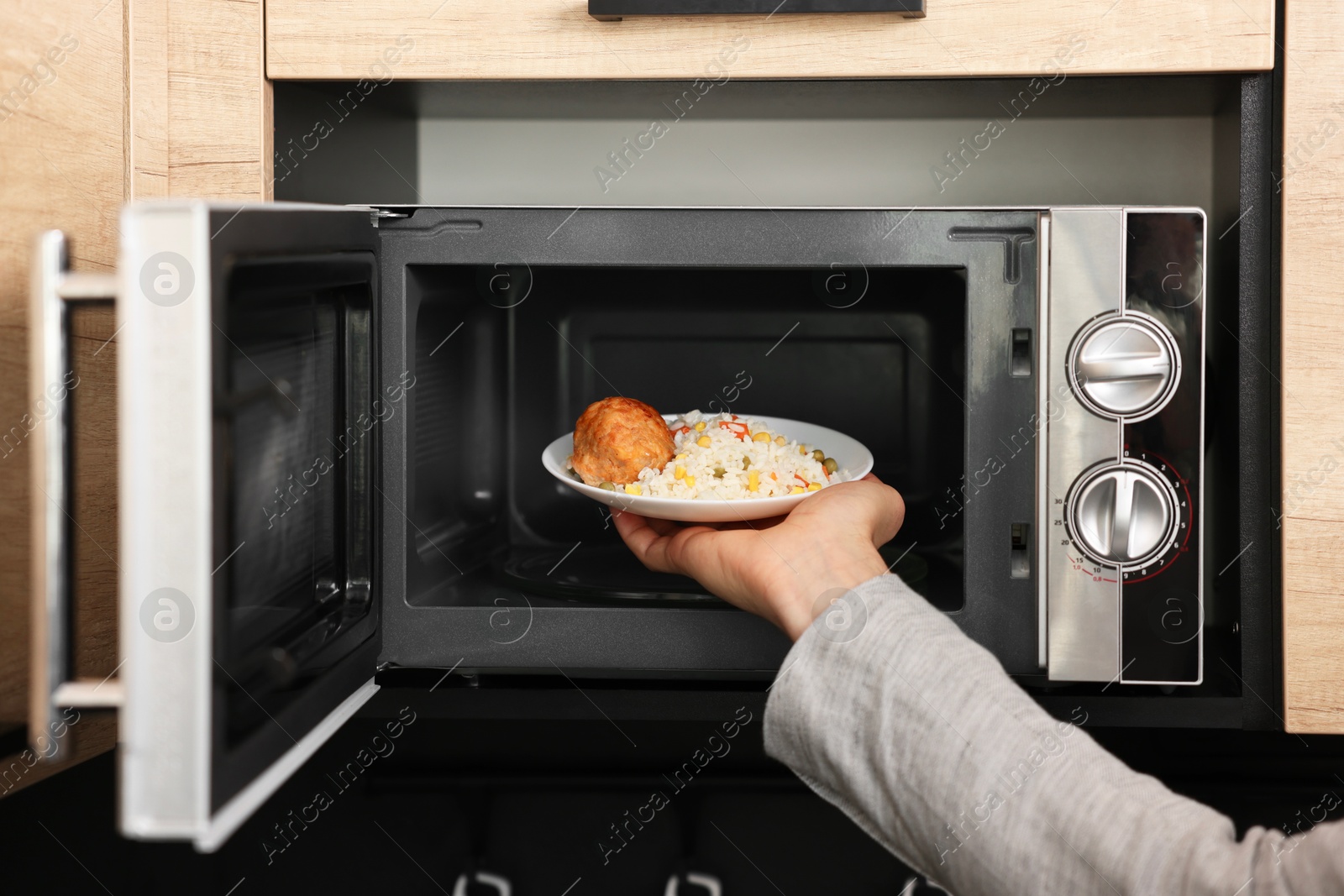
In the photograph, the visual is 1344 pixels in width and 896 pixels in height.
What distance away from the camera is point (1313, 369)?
2.06 feet

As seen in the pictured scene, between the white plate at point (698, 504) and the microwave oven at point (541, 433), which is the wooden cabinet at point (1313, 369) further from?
the white plate at point (698, 504)

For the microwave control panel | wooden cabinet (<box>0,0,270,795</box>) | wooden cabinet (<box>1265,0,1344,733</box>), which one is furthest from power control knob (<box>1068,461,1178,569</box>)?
wooden cabinet (<box>0,0,270,795</box>)

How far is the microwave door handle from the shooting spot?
16.6 inches

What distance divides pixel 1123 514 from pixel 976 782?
0.26 meters

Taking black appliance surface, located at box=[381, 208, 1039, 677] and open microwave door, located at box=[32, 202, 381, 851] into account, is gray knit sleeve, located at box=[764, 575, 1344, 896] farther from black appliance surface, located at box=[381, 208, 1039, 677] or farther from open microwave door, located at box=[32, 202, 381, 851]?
open microwave door, located at box=[32, 202, 381, 851]

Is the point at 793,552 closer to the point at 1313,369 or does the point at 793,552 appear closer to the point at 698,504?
the point at 698,504

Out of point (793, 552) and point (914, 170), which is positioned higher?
point (914, 170)

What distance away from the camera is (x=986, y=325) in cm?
63

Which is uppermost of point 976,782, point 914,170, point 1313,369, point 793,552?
point 914,170

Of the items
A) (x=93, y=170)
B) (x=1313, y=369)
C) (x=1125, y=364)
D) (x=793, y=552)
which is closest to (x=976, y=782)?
(x=793, y=552)

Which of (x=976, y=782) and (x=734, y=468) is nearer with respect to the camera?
(x=976, y=782)

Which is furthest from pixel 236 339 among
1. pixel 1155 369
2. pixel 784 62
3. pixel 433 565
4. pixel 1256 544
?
pixel 1256 544

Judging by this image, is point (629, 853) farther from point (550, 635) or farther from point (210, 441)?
point (210, 441)

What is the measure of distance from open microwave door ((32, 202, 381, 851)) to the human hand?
26 cm
